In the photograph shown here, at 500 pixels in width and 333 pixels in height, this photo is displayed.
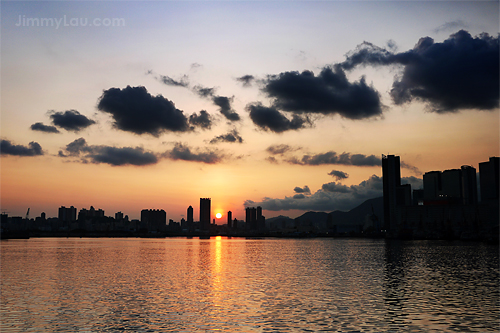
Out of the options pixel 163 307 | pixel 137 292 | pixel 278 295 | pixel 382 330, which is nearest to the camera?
pixel 382 330

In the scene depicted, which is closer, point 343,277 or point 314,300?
point 314,300

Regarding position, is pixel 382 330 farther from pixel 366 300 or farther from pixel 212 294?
pixel 212 294

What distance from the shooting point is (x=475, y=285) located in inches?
2472

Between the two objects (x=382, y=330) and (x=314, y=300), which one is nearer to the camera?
(x=382, y=330)

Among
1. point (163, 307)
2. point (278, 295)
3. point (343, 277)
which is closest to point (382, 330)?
point (278, 295)

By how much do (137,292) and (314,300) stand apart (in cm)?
2492

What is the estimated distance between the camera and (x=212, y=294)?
55.0 metres

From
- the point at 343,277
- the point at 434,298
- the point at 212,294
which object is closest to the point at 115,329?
the point at 212,294

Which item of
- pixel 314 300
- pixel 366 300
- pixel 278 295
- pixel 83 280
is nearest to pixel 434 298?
pixel 366 300

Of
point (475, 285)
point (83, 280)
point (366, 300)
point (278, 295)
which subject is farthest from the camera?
point (83, 280)

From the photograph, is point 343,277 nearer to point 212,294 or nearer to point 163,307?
point 212,294

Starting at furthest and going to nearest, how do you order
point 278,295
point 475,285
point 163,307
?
point 475,285, point 278,295, point 163,307

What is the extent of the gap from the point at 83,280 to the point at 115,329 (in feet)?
128

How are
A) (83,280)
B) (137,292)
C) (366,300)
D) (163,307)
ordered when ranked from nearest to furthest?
(163,307) < (366,300) < (137,292) < (83,280)
